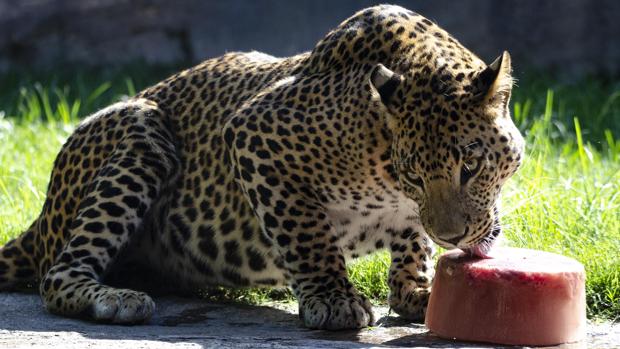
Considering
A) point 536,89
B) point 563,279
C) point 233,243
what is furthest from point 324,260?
point 536,89

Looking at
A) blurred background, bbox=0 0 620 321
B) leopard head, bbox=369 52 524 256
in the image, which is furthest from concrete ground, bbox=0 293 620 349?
blurred background, bbox=0 0 620 321

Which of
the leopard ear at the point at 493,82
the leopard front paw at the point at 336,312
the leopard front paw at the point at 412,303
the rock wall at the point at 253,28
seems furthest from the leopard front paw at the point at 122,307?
the rock wall at the point at 253,28

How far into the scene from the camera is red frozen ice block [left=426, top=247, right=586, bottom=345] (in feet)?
A: 18.6

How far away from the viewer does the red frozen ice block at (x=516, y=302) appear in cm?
566

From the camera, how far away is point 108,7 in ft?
52.1

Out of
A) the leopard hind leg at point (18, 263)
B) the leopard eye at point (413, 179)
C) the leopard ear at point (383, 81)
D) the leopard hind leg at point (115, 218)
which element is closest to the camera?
the leopard eye at point (413, 179)

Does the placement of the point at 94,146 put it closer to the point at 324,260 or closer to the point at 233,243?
the point at 233,243

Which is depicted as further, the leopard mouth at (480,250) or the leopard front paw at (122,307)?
the leopard front paw at (122,307)

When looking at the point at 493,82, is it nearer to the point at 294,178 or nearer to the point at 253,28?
the point at 294,178

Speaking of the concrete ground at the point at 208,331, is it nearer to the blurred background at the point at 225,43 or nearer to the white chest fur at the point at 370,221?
the white chest fur at the point at 370,221

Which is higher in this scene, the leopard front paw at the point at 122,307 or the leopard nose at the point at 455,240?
the leopard nose at the point at 455,240

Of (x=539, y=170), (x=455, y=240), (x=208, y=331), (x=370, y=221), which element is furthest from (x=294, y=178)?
(x=539, y=170)

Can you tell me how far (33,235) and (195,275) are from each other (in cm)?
111

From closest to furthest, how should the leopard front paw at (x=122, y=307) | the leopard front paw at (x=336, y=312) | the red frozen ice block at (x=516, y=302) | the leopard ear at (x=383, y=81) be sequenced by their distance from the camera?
1. the red frozen ice block at (x=516, y=302)
2. the leopard ear at (x=383, y=81)
3. the leopard front paw at (x=336, y=312)
4. the leopard front paw at (x=122, y=307)
